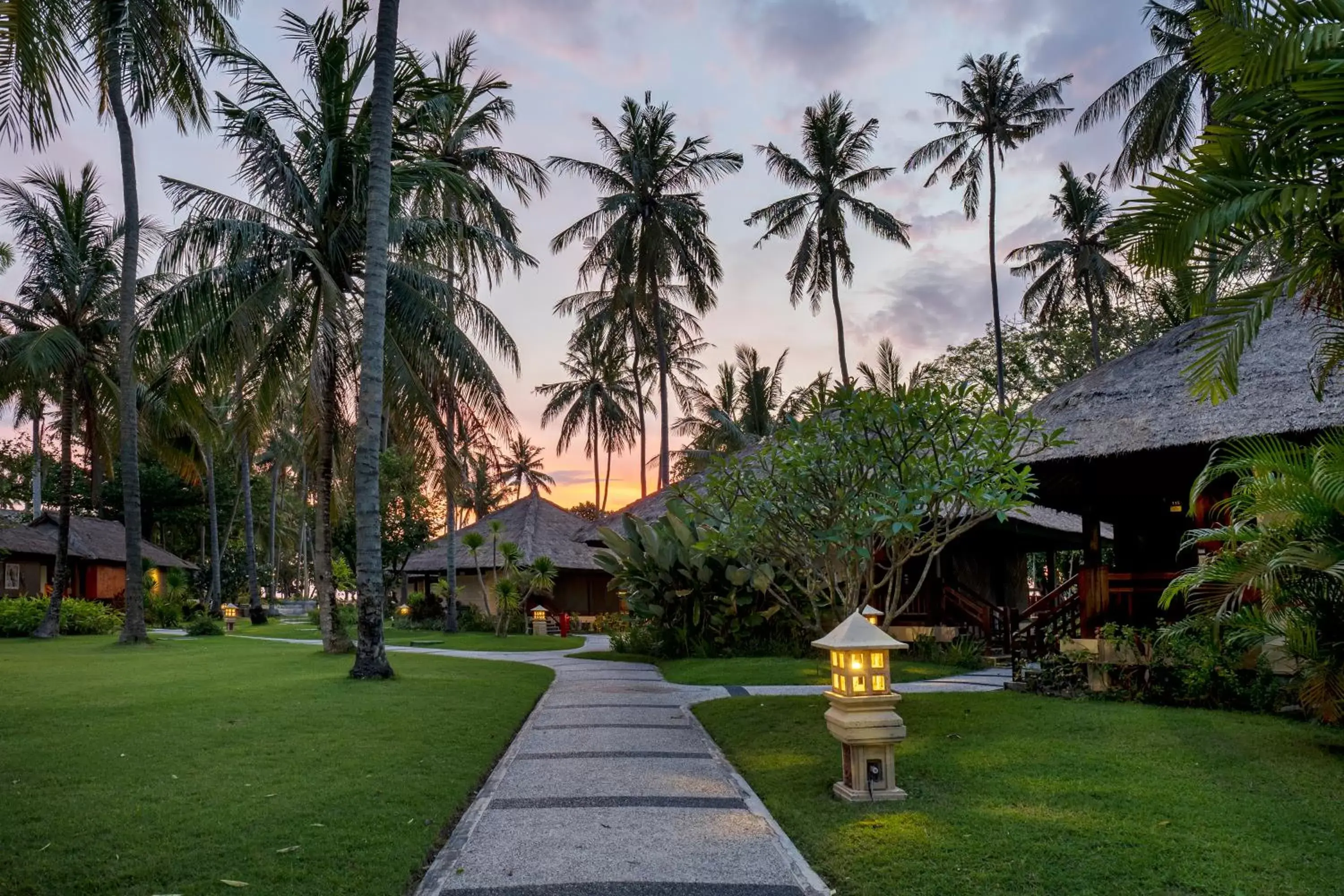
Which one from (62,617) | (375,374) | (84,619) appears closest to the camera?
(375,374)

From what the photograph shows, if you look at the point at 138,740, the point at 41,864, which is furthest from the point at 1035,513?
the point at 41,864

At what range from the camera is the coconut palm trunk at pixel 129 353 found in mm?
17438

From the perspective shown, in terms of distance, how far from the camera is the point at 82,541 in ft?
97.7

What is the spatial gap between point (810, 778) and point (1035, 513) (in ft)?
45.7

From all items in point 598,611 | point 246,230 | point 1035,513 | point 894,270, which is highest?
point 894,270

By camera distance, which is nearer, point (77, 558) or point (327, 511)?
point (327, 511)

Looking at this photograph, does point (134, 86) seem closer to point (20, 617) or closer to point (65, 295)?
point (65, 295)

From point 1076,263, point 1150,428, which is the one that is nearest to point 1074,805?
point 1150,428

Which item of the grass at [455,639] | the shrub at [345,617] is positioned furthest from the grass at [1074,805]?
the shrub at [345,617]

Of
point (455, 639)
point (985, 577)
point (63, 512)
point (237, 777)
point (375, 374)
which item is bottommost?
point (455, 639)

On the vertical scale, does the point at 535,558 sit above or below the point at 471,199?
below

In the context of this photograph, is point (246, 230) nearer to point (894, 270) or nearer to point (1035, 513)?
point (1035, 513)

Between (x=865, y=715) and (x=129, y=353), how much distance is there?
17.4 m

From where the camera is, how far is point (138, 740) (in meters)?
7.07
